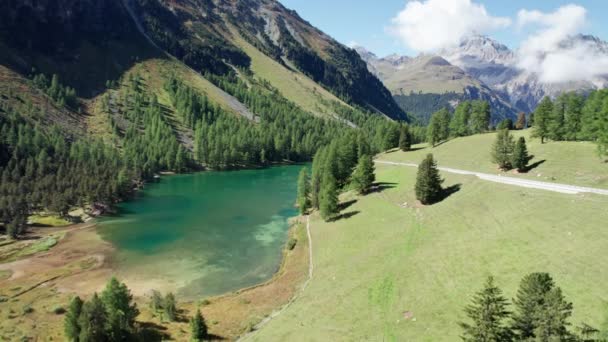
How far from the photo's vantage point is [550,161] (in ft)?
242

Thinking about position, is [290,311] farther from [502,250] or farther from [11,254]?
[11,254]

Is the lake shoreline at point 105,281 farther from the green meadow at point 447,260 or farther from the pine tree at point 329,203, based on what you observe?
the pine tree at point 329,203

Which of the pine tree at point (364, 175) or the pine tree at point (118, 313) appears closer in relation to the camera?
the pine tree at point (118, 313)

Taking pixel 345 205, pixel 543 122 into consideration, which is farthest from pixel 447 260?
pixel 543 122

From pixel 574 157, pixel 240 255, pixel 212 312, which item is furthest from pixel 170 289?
pixel 574 157

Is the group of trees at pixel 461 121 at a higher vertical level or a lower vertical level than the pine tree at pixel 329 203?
higher

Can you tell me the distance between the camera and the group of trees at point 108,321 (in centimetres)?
4269

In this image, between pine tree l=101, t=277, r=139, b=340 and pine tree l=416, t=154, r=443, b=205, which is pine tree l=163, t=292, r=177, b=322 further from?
pine tree l=416, t=154, r=443, b=205

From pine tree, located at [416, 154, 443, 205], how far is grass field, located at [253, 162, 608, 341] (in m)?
2.86

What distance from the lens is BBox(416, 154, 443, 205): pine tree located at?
71.8 meters

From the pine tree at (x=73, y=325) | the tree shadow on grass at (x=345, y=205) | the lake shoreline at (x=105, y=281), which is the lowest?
the lake shoreline at (x=105, y=281)

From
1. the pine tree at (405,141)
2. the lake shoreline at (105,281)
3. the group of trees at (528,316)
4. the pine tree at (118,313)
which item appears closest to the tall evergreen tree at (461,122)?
the pine tree at (405,141)

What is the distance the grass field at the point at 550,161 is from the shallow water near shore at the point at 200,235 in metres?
49.3

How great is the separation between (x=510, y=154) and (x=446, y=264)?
4416 centimetres
